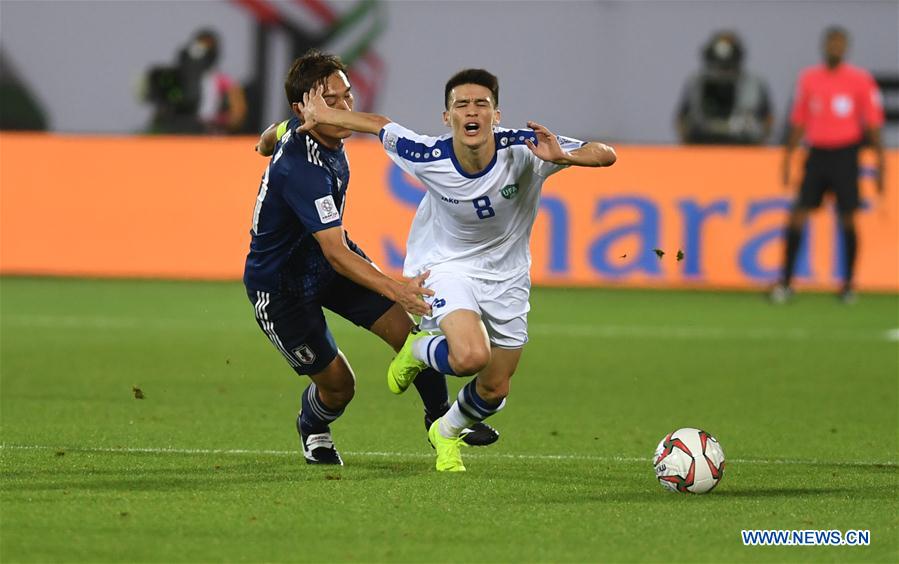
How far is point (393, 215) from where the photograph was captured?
53.0 feet

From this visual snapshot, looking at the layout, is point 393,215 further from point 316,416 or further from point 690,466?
point 690,466

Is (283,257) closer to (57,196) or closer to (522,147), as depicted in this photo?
(522,147)

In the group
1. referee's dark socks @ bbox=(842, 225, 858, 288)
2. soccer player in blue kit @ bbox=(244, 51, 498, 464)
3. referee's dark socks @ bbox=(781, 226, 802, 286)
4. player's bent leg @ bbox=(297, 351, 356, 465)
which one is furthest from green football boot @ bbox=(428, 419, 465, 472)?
referee's dark socks @ bbox=(842, 225, 858, 288)

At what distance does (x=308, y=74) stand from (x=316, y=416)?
145 centimetres

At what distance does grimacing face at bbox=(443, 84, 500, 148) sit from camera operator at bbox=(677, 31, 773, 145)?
39.8 ft

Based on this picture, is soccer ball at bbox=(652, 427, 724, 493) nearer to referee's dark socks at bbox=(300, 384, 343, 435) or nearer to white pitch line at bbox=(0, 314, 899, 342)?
referee's dark socks at bbox=(300, 384, 343, 435)

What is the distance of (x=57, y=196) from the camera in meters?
16.3

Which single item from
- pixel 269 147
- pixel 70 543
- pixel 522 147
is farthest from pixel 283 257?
pixel 70 543

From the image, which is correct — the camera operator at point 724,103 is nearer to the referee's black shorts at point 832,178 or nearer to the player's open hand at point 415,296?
the referee's black shorts at point 832,178

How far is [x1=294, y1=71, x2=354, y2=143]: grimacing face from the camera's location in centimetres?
684


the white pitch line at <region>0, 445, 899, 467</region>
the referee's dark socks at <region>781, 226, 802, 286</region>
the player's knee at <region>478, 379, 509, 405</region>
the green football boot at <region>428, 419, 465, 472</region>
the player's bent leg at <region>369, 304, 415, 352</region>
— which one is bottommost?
the referee's dark socks at <region>781, 226, 802, 286</region>

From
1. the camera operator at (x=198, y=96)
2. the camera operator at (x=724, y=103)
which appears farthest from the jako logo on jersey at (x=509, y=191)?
the camera operator at (x=198, y=96)

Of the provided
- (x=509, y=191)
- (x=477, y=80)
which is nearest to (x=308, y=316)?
(x=509, y=191)

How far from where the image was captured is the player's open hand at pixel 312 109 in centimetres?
673
